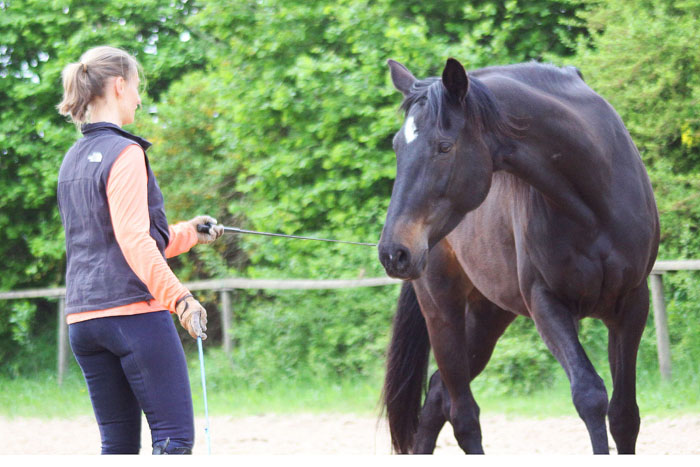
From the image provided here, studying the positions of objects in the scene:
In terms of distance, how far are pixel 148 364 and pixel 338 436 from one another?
3721 millimetres

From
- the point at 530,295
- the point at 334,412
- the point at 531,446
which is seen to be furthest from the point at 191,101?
the point at 530,295

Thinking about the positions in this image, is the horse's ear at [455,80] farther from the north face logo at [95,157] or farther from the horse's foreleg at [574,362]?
the north face logo at [95,157]

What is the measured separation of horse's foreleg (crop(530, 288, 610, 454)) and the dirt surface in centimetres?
189

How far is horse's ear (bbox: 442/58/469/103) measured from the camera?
3300mm

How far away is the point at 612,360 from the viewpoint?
414 cm

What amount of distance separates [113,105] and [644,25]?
5.53m

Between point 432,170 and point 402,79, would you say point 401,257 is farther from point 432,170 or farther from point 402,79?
point 402,79

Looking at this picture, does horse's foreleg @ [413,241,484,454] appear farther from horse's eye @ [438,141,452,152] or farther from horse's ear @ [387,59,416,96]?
horse's eye @ [438,141,452,152]

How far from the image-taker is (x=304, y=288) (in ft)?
27.0

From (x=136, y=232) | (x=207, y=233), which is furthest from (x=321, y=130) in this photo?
(x=136, y=232)

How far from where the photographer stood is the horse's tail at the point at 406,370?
5418 mm

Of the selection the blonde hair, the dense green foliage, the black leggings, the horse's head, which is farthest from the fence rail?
the blonde hair

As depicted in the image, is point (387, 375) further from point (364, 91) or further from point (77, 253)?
point (364, 91)

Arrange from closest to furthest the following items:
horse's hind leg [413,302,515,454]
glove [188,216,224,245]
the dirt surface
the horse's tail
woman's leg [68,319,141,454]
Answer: woman's leg [68,319,141,454] → glove [188,216,224,245] → horse's hind leg [413,302,515,454] → the horse's tail → the dirt surface
